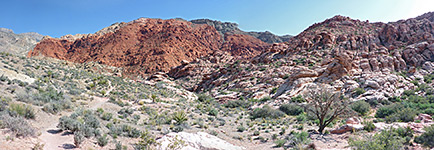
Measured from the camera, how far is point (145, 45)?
226 ft

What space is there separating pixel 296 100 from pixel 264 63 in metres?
18.1

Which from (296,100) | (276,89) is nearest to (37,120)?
(296,100)

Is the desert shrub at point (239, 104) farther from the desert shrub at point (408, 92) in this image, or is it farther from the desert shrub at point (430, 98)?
the desert shrub at point (430, 98)

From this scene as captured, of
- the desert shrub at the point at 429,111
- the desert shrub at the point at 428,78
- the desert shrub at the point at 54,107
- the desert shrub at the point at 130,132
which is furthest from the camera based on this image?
the desert shrub at the point at 428,78

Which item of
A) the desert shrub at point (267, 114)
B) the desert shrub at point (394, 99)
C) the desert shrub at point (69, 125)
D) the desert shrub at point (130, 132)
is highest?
the desert shrub at point (69, 125)

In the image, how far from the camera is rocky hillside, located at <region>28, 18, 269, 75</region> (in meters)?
60.9

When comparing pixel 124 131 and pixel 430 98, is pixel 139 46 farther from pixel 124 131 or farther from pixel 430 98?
pixel 430 98

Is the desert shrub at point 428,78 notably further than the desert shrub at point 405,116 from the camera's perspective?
Yes

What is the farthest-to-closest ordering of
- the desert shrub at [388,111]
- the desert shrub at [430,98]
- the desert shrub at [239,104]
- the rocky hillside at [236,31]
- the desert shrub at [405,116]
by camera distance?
the rocky hillside at [236,31], the desert shrub at [239,104], the desert shrub at [430,98], the desert shrub at [388,111], the desert shrub at [405,116]

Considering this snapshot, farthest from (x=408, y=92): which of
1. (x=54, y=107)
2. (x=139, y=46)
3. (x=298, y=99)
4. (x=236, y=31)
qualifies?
(x=236, y=31)

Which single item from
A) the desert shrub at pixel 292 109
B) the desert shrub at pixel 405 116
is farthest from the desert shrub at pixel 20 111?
the desert shrub at pixel 292 109

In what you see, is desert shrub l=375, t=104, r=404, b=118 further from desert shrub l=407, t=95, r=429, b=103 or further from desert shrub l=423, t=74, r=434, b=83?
desert shrub l=423, t=74, r=434, b=83

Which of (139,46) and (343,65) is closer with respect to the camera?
(343,65)

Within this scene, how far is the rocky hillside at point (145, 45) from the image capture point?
2399 inches
